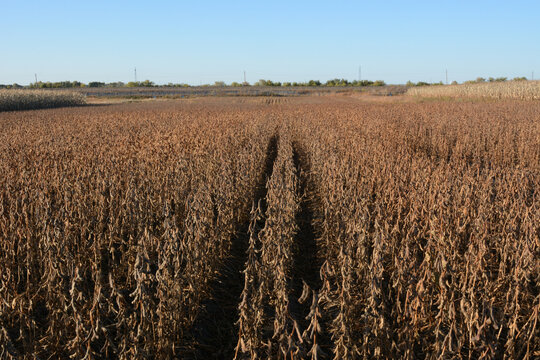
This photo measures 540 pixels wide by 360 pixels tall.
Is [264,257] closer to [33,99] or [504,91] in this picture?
[504,91]

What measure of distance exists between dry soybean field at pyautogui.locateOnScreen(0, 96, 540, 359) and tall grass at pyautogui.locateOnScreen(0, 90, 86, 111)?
28675 mm

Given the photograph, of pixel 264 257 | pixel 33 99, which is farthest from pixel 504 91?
pixel 33 99

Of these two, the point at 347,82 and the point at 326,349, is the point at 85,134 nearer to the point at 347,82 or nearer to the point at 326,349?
the point at 326,349

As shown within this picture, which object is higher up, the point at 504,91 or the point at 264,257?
the point at 504,91

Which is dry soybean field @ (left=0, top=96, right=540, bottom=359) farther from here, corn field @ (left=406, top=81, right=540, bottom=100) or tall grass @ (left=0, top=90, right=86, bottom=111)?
tall grass @ (left=0, top=90, right=86, bottom=111)

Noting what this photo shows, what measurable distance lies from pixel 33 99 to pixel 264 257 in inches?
1627

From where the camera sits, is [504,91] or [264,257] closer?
[264,257]

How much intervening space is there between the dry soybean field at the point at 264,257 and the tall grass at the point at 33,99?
2867cm

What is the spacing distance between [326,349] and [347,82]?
4309 inches

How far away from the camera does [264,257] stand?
12.6ft

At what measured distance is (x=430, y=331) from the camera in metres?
3.40

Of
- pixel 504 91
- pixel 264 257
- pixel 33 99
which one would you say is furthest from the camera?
pixel 33 99

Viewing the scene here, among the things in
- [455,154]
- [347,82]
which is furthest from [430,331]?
[347,82]

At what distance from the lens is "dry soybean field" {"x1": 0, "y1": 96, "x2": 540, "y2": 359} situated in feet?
9.16
